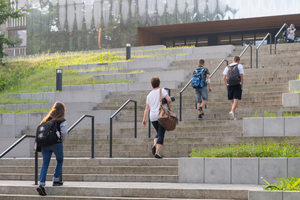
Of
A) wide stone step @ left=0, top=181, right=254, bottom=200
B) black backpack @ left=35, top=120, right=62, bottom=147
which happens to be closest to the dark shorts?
wide stone step @ left=0, top=181, right=254, bottom=200

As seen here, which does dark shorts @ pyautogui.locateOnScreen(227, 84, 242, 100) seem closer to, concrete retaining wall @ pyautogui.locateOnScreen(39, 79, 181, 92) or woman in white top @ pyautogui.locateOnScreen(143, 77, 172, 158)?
woman in white top @ pyautogui.locateOnScreen(143, 77, 172, 158)

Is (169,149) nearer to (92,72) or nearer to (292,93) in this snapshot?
(292,93)

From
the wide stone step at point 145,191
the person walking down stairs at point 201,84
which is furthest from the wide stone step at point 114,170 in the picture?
the person walking down stairs at point 201,84

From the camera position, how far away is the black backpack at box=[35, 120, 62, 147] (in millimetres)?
7355

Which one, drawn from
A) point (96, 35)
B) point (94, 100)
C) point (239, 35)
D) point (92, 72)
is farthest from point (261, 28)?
point (94, 100)

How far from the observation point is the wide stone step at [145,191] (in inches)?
263

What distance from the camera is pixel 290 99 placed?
36.6 feet

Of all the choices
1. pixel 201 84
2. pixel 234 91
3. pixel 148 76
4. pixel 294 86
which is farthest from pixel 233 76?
pixel 148 76

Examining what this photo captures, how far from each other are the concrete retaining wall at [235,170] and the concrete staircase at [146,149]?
406 millimetres

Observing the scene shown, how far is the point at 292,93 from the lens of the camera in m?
11.1

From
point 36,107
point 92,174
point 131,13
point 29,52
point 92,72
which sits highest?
point 131,13

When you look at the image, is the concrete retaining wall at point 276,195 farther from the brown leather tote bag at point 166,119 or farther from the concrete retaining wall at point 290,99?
the concrete retaining wall at point 290,99

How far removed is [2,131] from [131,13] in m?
18.9

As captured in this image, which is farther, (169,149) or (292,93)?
(292,93)
